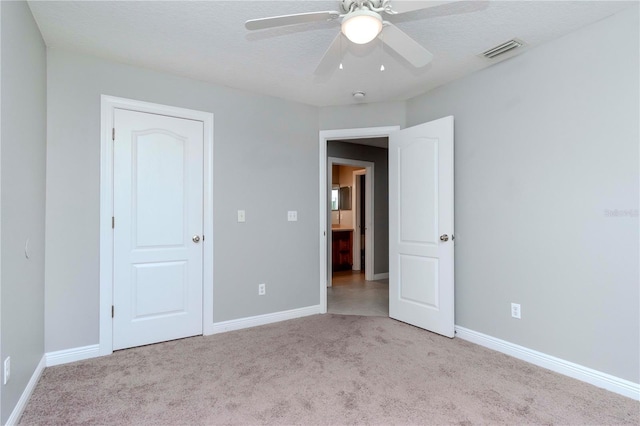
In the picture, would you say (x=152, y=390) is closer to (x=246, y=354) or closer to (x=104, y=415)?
(x=104, y=415)

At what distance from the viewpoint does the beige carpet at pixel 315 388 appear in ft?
6.14

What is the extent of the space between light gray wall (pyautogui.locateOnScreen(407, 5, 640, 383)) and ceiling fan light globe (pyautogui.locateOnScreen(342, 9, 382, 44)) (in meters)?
1.62

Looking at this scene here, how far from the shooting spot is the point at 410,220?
345 centimetres

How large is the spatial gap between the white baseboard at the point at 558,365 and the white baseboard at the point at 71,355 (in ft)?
10.1

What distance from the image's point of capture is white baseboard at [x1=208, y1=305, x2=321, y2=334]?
3.24m

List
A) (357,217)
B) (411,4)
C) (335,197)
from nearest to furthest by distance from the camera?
(411,4) → (357,217) → (335,197)

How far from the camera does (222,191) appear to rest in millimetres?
3275

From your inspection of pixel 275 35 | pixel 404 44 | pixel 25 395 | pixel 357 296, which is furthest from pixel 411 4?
pixel 357 296

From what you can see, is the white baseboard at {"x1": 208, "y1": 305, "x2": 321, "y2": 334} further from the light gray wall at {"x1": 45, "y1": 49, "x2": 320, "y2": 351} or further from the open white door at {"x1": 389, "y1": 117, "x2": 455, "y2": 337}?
the open white door at {"x1": 389, "y1": 117, "x2": 455, "y2": 337}

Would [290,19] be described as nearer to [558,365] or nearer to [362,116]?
[362,116]

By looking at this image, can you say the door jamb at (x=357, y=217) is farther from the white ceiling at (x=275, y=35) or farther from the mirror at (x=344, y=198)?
the white ceiling at (x=275, y=35)

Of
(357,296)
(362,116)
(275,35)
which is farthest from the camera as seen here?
(357,296)

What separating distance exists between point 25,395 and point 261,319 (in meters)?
1.87

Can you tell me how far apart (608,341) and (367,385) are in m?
1.56
